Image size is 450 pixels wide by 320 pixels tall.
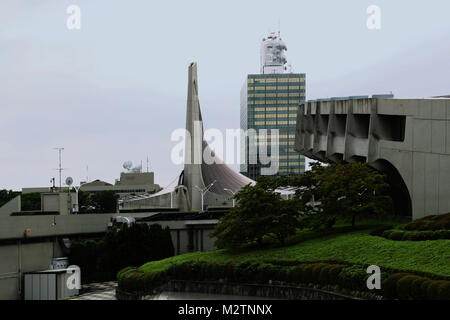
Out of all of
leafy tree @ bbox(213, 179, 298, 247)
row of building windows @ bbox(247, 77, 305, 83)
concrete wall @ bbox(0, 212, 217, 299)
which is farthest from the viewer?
row of building windows @ bbox(247, 77, 305, 83)

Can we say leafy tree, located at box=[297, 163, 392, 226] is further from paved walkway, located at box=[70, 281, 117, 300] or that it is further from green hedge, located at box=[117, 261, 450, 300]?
paved walkway, located at box=[70, 281, 117, 300]

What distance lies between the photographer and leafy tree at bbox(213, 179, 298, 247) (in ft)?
177

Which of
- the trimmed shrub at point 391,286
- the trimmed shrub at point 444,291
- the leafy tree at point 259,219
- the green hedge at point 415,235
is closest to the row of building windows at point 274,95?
the leafy tree at point 259,219

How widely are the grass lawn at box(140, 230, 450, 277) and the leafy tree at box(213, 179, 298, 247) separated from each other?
99 centimetres

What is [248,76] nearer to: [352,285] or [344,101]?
[344,101]

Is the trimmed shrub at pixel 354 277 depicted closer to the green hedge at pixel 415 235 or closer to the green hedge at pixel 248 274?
the green hedge at pixel 248 274

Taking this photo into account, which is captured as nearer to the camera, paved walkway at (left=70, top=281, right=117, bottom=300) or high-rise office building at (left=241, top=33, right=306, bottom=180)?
paved walkway at (left=70, top=281, right=117, bottom=300)

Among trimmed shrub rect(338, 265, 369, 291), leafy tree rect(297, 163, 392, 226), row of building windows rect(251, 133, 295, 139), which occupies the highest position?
row of building windows rect(251, 133, 295, 139)

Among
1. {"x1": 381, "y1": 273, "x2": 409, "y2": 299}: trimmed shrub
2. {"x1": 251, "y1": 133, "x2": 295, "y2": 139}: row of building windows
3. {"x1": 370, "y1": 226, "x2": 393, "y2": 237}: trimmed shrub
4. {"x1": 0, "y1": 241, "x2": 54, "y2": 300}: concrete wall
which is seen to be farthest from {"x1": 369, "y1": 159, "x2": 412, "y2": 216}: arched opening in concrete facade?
{"x1": 251, "y1": 133, "x2": 295, "y2": 139}: row of building windows

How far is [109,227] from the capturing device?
70375mm

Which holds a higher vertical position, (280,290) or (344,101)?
(344,101)

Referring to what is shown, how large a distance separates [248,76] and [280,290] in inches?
5629
